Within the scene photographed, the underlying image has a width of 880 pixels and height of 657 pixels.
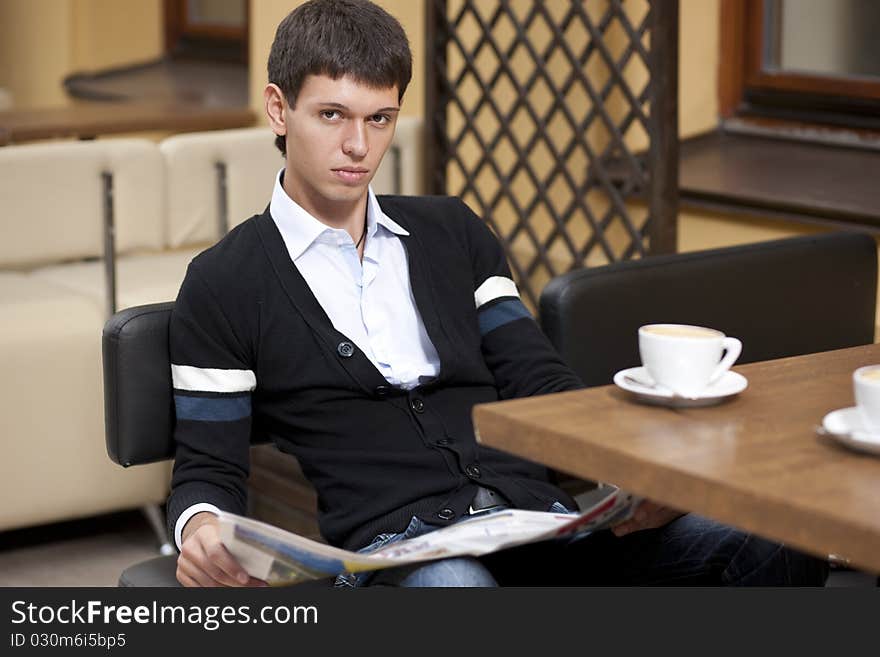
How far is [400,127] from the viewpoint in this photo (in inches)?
133

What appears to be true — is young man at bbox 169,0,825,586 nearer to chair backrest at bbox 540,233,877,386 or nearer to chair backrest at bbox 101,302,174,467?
chair backrest at bbox 101,302,174,467

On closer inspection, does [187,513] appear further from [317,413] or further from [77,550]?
[77,550]

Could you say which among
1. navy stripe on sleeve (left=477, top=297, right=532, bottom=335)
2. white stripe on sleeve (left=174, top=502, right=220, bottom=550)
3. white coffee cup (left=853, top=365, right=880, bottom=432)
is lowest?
white stripe on sleeve (left=174, top=502, right=220, bottom=550)

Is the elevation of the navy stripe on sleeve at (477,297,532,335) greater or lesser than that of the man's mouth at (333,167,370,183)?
lesser

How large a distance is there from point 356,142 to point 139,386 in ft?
1.18

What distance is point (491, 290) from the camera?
176cm

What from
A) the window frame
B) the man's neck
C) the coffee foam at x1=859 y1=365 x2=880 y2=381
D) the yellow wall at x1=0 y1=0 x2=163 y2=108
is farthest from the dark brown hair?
the yellow wall at x1=0 y1=0 x2=163 y2=108

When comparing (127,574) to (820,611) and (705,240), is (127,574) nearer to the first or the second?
(820,611)

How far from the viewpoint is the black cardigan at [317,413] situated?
157 centimetres

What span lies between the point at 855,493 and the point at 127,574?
0.87 m

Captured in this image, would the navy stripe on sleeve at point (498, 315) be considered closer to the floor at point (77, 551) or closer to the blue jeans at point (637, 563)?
the blue jeans at point (637, 563)

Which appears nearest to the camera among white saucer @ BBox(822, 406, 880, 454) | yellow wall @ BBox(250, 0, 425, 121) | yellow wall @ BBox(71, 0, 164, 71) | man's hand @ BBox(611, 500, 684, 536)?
white saucer @ BBox(822, 406, 880, 454)

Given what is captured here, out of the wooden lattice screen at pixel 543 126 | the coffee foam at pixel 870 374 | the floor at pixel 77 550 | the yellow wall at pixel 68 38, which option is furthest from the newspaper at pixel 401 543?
the yellow wall at pixel 68 38

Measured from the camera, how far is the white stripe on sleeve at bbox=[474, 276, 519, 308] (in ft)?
5.76
